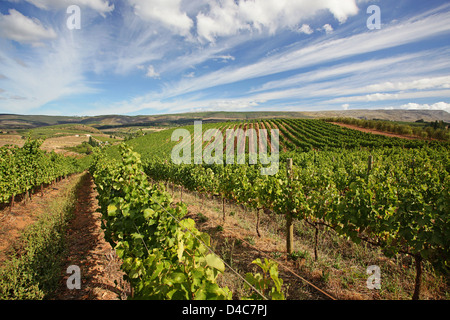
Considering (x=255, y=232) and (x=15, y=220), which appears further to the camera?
(x=15, y=220)

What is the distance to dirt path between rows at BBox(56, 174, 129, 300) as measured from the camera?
4309 mm

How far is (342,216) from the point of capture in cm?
503

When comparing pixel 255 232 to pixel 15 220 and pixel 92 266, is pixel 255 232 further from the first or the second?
pixel 15 220

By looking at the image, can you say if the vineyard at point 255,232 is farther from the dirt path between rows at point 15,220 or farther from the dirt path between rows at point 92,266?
the dirt path between rows at point 15,220

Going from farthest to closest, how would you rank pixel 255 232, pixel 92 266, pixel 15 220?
pixel 15 220
pixel 255 232
pixel 92 266

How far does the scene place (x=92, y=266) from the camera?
528 cm

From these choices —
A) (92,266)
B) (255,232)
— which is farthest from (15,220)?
(255,232)

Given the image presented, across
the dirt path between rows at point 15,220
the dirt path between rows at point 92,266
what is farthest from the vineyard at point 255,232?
the dirt path between rows at point 15,220

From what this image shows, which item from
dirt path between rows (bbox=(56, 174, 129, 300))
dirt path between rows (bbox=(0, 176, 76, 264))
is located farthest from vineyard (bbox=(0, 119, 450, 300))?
dirt path between rows (bbox=(0, 176, 76, 264))

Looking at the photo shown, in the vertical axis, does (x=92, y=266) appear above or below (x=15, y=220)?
above
